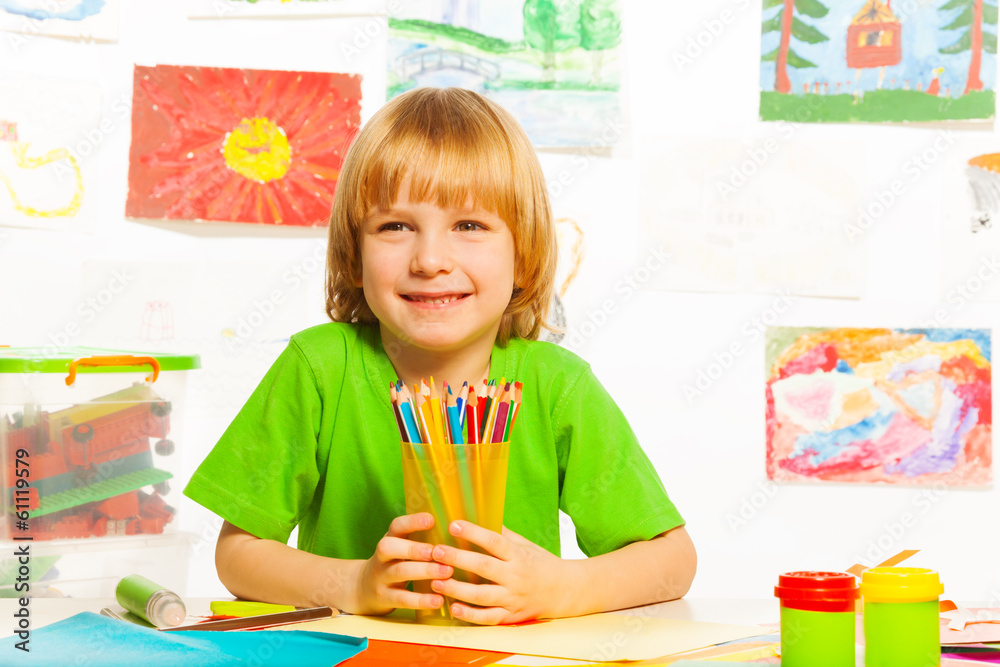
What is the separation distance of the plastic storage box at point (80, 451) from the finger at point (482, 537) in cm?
34

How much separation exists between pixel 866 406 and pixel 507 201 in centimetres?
79

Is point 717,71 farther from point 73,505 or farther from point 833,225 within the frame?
point 73,505

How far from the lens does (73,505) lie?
0.71 m

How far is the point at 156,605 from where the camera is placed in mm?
560

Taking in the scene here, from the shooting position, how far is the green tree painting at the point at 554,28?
128 cm

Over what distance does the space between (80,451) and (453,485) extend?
0.36m

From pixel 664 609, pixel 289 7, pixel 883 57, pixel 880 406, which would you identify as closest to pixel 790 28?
pixel 883 57

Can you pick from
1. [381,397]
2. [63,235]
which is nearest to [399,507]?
[381,397]

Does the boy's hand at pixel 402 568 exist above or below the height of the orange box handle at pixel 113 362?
below

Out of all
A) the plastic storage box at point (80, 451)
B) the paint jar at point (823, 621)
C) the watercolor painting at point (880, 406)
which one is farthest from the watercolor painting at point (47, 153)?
the paint jar at point (823, 621)

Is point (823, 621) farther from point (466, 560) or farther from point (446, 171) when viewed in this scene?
point (446, 171)

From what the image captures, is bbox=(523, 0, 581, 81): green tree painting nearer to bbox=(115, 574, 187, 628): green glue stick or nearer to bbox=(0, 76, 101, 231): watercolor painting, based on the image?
Answer: bbox=(0, 76, 101, 231): watercolor painting

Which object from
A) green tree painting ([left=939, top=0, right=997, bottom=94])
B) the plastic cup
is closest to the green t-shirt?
the plastic cup

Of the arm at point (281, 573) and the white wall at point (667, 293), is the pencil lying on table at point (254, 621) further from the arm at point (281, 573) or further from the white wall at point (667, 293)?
the white wall at point (667, 293)
